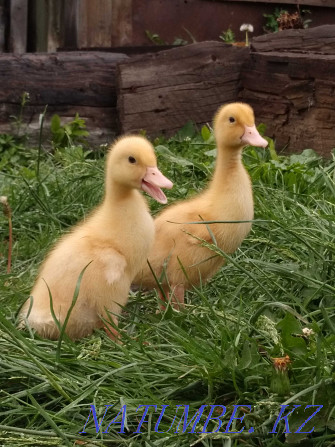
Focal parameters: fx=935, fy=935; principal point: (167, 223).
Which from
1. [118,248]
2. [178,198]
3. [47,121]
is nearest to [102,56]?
[47,121]

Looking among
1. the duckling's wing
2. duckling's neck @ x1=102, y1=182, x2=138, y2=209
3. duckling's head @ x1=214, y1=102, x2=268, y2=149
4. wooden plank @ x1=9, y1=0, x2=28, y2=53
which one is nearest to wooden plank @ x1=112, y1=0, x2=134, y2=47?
wooden plank @ x1=9, y1=0, x2=28, y2=53

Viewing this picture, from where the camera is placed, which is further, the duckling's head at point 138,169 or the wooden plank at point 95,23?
the wooden plank at point 95,23

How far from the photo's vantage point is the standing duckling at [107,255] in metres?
3.64

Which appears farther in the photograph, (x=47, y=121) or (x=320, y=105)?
(x=47, y=121)

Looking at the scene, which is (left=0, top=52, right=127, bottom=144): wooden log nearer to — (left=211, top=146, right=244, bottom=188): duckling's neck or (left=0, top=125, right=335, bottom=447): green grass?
(left=0, top=125, right=335, bottom=447): green grass

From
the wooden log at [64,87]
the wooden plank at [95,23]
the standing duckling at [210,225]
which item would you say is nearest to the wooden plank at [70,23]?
the wooden plank at [95,23]

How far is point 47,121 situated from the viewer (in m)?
6.73

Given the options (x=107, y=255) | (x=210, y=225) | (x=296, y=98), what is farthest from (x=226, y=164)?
(x=296, y=98)

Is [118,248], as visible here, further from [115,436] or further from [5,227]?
[5,227]

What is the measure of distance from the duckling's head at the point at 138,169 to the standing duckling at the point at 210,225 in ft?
1.10

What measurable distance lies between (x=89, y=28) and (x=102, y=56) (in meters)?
1.69

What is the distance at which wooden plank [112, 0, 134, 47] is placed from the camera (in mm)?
8781

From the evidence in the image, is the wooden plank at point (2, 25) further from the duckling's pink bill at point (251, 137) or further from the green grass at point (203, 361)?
the duckling's pink bill at point (251, 137)

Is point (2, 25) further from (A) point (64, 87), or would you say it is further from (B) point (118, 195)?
(B) point (118, 195)
